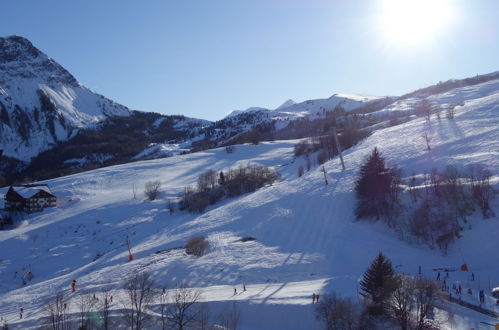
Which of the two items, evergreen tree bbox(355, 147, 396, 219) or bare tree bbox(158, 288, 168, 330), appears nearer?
bare tree bbox(158, 288, 168, 330)

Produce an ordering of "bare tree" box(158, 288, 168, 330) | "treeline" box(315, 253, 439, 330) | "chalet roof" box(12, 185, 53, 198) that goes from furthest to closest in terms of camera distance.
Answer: "chalet roof" box(12, 185, 53, 198)
"bare tree" box(158, 288, 168, 330)
"treeline" box(315, 253, 439, 330)

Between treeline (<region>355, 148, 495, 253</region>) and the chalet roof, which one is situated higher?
the chalet roof

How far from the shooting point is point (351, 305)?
23.6m

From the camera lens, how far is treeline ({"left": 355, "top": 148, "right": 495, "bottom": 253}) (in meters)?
40.5

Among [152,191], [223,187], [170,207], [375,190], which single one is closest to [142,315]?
[375,190]

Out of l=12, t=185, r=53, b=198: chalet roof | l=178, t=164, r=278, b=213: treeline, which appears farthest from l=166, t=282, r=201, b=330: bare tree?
l=12, t=185, r=53, b=198: chalet roof

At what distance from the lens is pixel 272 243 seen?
44250 mm

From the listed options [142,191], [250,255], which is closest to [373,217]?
[250,255]

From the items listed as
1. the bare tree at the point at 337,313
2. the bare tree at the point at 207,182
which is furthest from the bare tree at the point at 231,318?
the bare tree at the point at 207,182

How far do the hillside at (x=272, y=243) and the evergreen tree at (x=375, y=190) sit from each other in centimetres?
198

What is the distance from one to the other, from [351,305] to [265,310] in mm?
6300

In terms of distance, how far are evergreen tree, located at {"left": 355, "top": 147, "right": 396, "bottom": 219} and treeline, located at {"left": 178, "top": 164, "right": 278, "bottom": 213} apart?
104ft

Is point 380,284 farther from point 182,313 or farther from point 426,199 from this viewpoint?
point 426,199

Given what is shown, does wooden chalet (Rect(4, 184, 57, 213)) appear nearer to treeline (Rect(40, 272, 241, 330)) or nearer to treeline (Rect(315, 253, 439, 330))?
treeline (Rect(40, 272, 241, 330))
